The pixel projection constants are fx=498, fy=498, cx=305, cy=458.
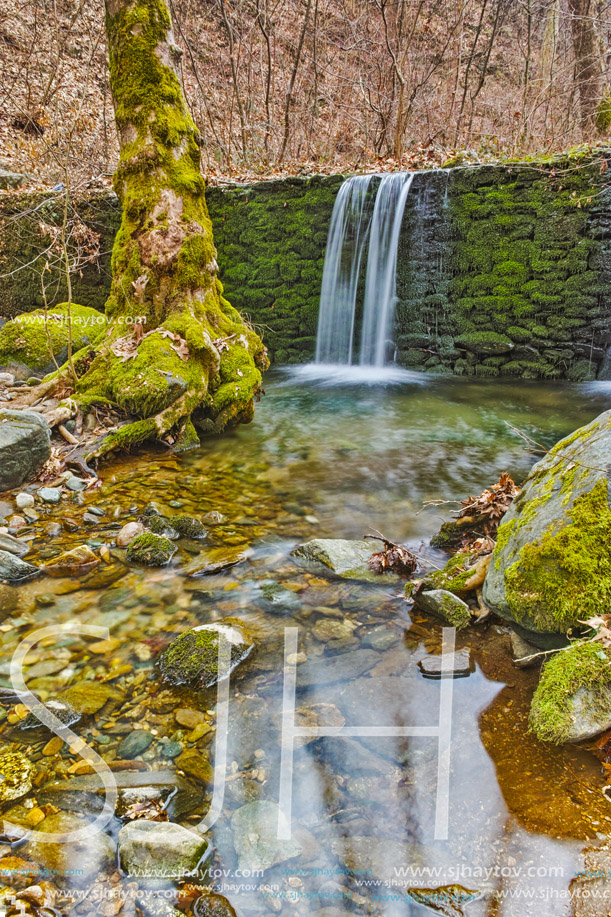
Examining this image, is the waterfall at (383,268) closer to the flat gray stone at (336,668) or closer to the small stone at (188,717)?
the flat gray stone at (336,668)

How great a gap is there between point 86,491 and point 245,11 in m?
15.8

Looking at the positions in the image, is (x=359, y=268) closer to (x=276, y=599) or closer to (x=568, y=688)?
(x=276, y=599)

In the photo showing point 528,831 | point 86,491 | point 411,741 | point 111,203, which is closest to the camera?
point 528,831

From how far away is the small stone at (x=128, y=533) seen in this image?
2.91 m

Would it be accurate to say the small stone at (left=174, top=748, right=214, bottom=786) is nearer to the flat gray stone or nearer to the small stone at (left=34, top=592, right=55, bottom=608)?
the flat gray stone

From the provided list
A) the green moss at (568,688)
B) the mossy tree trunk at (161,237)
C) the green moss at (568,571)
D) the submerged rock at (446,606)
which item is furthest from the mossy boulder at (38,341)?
the green moss at (568,688)

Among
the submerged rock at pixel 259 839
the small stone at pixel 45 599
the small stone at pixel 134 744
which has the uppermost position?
the small stone at pixel 45 599

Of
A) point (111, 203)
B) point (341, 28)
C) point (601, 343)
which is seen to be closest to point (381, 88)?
point (341, 28)

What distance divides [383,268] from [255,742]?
7.68 m

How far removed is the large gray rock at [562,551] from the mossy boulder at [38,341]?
595 centimetres

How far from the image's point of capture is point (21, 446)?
3.48 meters

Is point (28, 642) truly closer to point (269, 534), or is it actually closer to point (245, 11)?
point (269, 534)

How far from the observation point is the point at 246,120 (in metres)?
11.6

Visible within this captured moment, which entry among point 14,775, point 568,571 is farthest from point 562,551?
point 14,775
